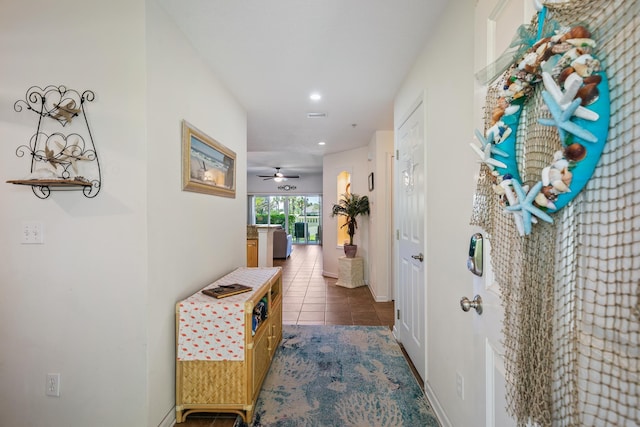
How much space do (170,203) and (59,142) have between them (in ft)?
2.05

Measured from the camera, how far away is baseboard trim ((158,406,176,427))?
1651 mm

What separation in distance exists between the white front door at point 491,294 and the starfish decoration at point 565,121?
0.40 meters

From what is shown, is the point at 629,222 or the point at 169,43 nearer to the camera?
the point at 629,222

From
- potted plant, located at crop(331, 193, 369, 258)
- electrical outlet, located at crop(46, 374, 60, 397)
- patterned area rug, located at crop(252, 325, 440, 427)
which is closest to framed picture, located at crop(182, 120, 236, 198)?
electrical outlet, located at crop(46, 374, 60, 397)

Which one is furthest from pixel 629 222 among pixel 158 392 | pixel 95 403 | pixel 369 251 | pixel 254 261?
pixel 254 261

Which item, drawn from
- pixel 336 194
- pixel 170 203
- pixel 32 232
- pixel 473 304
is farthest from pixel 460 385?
pixel 336 194

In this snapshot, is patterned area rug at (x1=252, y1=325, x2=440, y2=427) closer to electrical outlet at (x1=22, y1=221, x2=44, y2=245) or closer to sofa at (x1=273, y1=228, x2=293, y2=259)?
electrical outlet at (x1=22, y1=221, x2=44, y2=245)

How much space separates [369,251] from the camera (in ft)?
15.6

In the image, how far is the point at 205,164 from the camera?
2213mm

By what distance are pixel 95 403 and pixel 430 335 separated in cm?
207

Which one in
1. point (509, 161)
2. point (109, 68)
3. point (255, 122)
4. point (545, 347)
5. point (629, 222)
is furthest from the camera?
point (255, 122)

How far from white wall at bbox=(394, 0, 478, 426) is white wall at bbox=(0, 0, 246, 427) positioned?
1.68m

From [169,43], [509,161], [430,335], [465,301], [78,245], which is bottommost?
[430,335]

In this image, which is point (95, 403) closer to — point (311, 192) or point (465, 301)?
point (465, 301)
